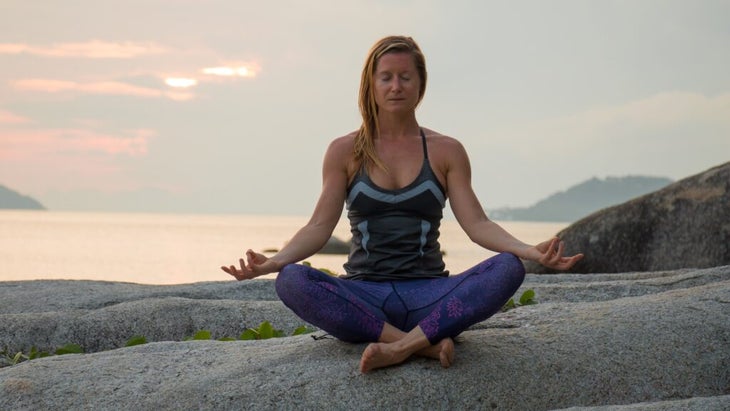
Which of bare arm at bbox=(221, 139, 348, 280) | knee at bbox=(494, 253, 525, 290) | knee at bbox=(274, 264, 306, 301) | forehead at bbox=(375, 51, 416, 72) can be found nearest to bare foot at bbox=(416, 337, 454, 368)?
knee at bbox=(494, 253, 525, 290)

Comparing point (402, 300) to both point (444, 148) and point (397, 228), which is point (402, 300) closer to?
point (397, 228)

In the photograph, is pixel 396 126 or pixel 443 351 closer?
Result: pixel 443 351

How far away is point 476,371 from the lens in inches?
209

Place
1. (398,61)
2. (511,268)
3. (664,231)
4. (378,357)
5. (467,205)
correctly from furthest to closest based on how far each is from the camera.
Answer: (664,231), (467,205), (398,61), (511,268), (378,357)

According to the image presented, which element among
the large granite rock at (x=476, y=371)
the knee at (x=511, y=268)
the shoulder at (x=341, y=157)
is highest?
the shoulder at (x=341, y=157)

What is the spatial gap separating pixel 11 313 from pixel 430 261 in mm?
4949

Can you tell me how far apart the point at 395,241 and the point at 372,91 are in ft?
2.89

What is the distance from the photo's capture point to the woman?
530 centimetres

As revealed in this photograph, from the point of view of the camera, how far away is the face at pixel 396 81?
561 centimetres

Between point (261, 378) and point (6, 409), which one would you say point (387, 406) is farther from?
point (6, 409)

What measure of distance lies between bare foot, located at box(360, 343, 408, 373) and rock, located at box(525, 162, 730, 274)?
7.19 meters

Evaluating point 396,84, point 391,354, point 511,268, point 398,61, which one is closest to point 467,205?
point 511,268

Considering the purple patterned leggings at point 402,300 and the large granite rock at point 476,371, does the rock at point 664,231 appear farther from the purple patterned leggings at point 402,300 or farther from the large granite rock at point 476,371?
the purple patterned leggings at point 402,300

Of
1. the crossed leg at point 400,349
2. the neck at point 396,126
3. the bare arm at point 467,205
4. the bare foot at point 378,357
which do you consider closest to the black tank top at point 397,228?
the bare arm at point 467,205
